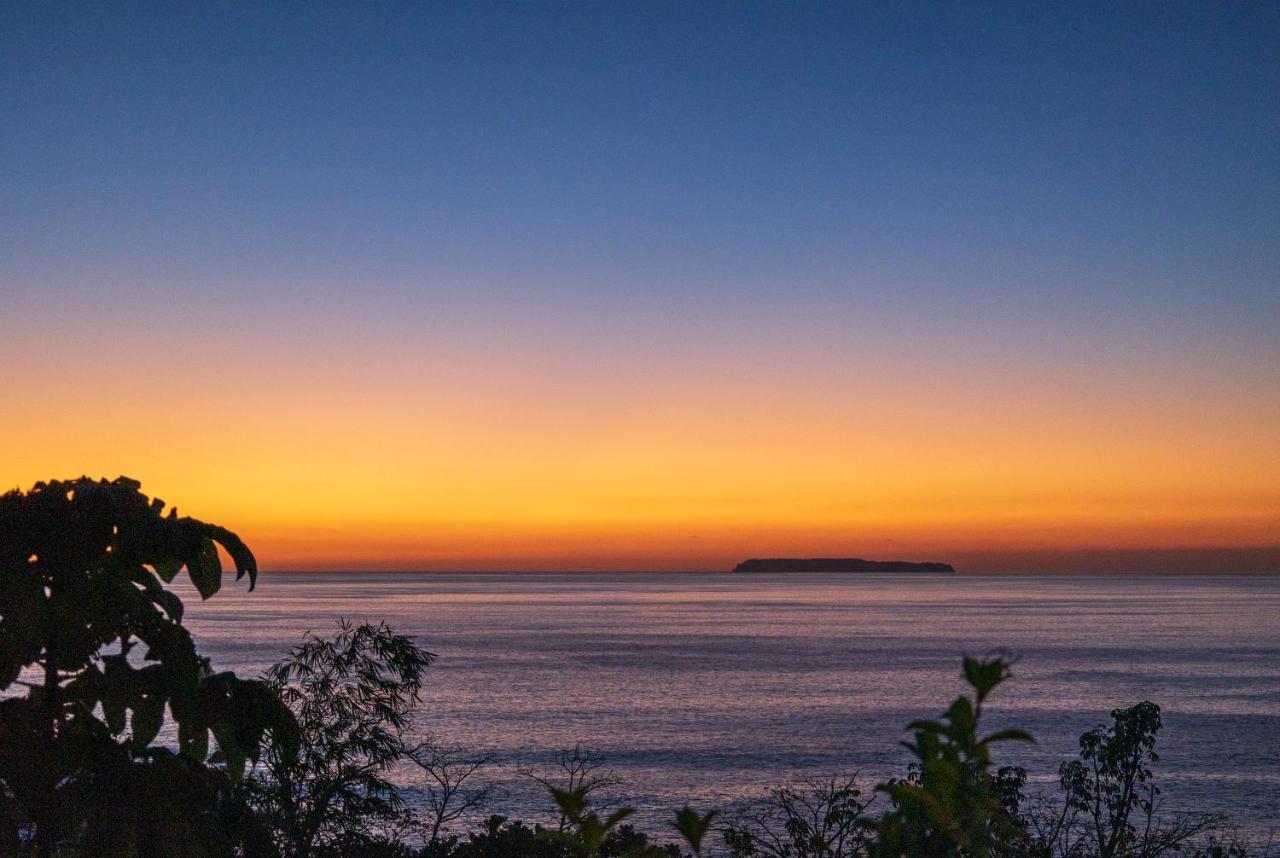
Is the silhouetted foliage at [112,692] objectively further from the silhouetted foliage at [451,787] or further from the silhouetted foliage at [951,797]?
the silhouetted foliage at [451,787]

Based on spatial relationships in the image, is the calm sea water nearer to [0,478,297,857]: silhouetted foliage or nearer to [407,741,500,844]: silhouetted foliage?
[407,741,500,844]: silhouetted foliage

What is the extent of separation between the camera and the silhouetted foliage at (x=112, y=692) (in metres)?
4.71

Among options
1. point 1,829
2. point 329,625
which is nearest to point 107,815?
point 1,829

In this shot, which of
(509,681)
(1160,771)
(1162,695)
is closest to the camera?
(1160,771)

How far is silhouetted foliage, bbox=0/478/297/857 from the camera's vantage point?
4.71 metres

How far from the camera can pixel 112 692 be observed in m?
4.73

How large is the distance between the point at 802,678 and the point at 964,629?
67.2 meters

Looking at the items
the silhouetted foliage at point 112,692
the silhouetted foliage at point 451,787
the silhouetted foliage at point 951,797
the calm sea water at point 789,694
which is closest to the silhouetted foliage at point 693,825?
the silhouetted foliage at point 951,797

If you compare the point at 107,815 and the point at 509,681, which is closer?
the point at 107,815

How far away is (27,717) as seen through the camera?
16.4ft

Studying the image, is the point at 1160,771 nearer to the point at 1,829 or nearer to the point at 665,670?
the point at 665,670

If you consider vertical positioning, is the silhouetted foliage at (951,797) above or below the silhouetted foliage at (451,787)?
above

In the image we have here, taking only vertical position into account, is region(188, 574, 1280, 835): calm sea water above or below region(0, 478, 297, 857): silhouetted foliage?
below

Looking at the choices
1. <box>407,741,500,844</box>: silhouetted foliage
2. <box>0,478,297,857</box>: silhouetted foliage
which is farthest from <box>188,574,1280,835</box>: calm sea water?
<box>0,478,297,857</box>: silhouetted foliage
